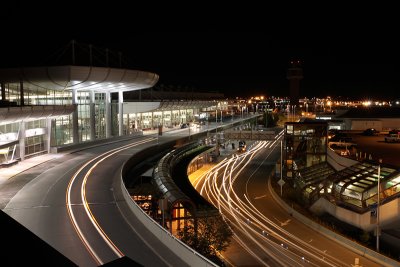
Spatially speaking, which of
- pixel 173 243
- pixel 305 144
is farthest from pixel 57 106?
pixel 173 243

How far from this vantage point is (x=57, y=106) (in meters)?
38.2

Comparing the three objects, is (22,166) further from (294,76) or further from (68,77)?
(294,76)

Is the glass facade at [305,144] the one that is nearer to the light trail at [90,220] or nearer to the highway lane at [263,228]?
the highway lane at [263,228]

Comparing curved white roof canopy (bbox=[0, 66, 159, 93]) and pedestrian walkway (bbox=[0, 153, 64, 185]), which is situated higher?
curved white roof canopy (bbox=[0, 66, 159, 93])

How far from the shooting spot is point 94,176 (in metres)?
29.1

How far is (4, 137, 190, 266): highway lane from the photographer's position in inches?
579

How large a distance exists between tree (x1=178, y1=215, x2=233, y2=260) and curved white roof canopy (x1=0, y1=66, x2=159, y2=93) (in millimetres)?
29938

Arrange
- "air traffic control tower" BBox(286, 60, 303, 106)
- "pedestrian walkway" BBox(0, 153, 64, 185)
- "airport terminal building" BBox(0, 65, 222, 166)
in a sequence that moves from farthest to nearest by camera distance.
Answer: "air traffic control tower" BBox(286, 60, 303, 106) < "airport terminal building" BBox(0, 65, 222, 166) < "pedestrian walkway" BBox(0, 153, 64, 185)

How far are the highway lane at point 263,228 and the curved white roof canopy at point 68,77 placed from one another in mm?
15618

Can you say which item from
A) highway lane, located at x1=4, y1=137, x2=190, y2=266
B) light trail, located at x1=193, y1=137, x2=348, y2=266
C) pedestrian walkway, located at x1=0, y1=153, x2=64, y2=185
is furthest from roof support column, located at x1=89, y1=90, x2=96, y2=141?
highway lane, located at x1=4, y1=137, x2=190, y2=266

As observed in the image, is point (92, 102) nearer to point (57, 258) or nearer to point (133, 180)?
point (133, 180)

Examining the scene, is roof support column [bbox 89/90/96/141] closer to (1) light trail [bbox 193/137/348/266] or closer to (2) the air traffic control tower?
(1) light trail [bbox 193/137/348/266]

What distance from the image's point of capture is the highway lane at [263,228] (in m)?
21.2

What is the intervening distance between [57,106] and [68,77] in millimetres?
7425
